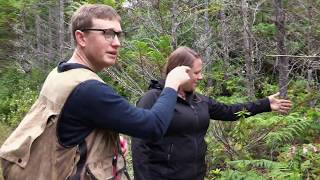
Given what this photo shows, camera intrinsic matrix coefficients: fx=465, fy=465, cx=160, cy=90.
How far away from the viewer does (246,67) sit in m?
7.05

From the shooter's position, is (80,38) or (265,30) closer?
(80,38)

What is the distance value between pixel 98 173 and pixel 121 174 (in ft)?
0.71

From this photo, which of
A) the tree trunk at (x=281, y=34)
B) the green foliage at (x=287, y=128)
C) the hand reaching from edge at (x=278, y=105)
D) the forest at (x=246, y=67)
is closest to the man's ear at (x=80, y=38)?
the forest at (x=246, y=67)

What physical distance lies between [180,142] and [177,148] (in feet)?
0.18

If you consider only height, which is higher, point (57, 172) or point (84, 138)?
point (84, 138)

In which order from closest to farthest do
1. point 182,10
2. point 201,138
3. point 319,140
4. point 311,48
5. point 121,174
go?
1. point 121,174
2. point 201,138
3. point 319,140
4. point 311,48
5. point 182,10

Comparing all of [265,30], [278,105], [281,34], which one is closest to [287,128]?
[278,105]

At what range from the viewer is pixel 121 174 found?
2730 mm

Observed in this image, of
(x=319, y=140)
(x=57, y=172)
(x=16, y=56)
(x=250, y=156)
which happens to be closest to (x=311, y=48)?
(x=319, y=140)

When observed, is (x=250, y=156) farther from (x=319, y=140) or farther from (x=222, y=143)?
(x=319, y=140)

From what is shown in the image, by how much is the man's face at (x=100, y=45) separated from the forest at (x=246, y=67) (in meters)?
2.10

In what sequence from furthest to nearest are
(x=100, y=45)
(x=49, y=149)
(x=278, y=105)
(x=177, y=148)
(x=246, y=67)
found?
(x=246, y=67), (x=278, y=105), (x=177, y=148), (x=100, y=45), (x=49, y=149)

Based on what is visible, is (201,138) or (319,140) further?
(319,140)

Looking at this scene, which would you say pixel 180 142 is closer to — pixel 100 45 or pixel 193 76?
pixel 193 76
